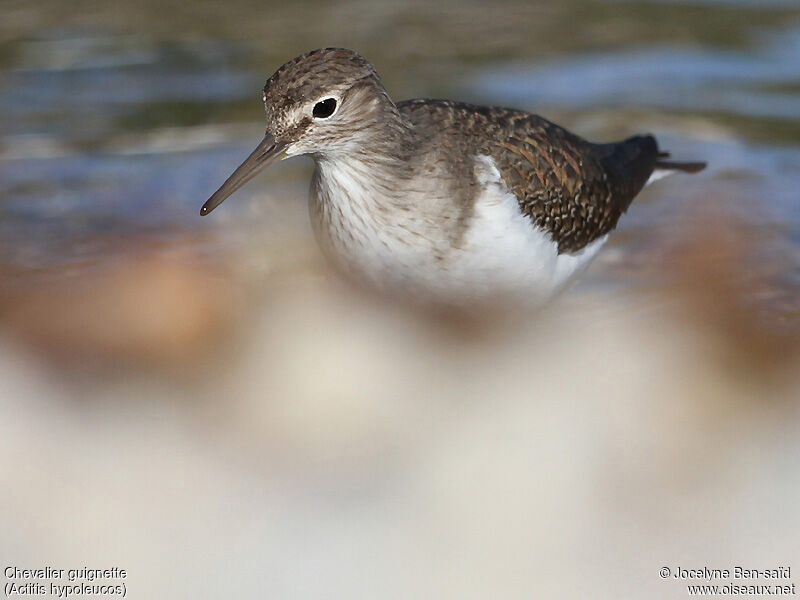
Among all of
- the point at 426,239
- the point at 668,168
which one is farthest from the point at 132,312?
the point at 668,168

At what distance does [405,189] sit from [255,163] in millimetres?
727

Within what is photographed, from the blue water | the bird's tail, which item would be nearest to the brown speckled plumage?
the bird's tail

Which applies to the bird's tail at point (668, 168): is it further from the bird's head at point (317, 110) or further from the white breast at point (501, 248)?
the bird's head at point (317, 110)

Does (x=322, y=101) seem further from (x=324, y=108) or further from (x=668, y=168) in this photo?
(x=668, y=168)

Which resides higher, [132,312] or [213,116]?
[132,312]

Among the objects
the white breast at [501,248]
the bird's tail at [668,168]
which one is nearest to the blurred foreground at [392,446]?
the white breast at [501,248]

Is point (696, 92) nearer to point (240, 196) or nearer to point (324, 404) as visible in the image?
point (240, 196)

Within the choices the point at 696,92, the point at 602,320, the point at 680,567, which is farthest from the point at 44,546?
the point at 696,92

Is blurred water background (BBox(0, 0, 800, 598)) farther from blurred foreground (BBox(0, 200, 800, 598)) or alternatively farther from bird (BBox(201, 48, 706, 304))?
bird (BBox(201, 48, 706, 304))

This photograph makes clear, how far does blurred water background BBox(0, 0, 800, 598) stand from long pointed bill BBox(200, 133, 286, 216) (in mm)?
859

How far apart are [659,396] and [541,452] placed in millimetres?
902

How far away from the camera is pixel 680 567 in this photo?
4.44 metres

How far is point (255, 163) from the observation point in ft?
18.7

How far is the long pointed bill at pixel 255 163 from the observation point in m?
5.66
